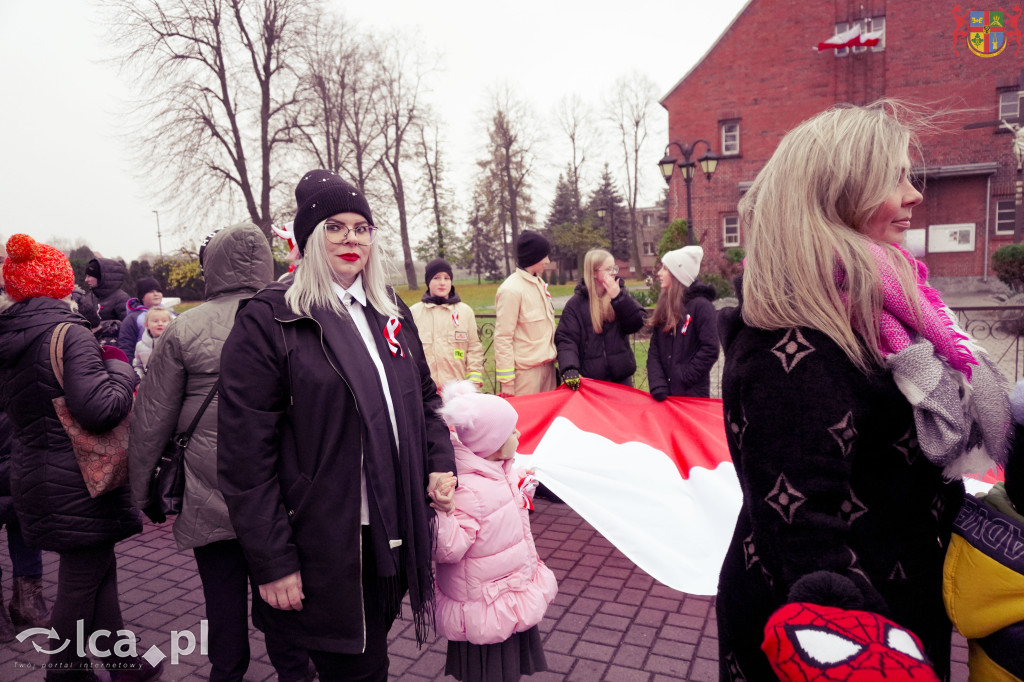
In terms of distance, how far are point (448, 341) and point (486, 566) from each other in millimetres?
4052

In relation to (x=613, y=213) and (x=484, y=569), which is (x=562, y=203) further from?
(x=484, y=569)

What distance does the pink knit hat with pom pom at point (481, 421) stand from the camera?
2803mm

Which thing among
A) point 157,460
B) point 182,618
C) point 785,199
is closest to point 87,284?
point 182,618

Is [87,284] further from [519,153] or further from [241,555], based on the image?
[519,153]

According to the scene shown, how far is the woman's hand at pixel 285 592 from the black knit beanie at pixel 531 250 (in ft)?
15.2

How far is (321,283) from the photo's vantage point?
7.73 ft

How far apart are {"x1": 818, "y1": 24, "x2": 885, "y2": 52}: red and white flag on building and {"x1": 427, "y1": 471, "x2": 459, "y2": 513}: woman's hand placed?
3063 centimetres

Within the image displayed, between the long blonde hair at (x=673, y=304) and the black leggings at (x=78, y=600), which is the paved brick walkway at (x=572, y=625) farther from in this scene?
the long blonde hair at (x=673, y=304)

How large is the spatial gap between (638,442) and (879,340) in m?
3.57

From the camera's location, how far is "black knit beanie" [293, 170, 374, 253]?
2.42m

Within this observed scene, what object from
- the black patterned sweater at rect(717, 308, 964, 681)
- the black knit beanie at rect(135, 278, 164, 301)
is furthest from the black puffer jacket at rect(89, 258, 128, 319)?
the black patterned sweater at rect(717, 308, 964, 681)

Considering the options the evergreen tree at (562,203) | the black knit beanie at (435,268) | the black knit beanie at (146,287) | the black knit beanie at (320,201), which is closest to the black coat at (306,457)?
the black knit beanie at (320,201)

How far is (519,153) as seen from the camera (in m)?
46.7

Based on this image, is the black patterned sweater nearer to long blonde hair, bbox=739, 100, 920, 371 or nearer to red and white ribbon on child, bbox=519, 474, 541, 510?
long blonde hair, bbox=739, 100, 920, 371
